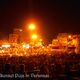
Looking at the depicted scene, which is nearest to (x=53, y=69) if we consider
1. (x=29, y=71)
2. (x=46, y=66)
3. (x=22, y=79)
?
(x=46, y=66)

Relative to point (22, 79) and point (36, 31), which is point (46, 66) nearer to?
point (22, 79)

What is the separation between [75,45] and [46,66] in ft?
96.0

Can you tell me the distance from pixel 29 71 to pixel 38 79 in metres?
1.22

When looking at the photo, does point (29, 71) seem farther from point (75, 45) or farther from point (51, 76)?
point (75, 45)

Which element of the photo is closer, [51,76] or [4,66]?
[51,76]

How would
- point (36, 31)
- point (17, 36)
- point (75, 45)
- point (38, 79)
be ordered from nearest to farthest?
1. point (38, 79)
2. point (75, 45)
3. point (17, 36)
4. point (36, 31)

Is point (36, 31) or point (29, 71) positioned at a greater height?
point (36, 31)

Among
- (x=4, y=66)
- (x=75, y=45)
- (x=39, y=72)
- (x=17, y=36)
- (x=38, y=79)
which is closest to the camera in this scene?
(x=38, y=79)

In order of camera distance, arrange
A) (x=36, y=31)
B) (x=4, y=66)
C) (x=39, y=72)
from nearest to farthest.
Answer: (x=39, y=72), (x=4, y=66), (x=36, y=31)

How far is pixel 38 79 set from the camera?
12.8 m

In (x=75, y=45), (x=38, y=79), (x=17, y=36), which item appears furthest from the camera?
(x=17, y=36)

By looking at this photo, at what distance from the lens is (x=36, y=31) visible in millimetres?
76000

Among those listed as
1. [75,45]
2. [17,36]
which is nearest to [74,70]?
[75,45]

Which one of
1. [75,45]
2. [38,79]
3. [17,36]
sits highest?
[17,36]
